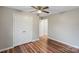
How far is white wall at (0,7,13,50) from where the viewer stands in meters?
2.70

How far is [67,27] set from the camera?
3592mm

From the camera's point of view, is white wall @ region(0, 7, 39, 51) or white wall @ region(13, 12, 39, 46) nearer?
white wall @ region(0, 7, 39, 51)

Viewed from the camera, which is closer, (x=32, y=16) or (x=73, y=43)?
(x=73, y=43)

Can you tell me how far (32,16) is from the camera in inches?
167

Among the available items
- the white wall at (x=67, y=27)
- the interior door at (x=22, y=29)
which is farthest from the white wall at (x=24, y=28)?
the white wall at (x=67, y=27)

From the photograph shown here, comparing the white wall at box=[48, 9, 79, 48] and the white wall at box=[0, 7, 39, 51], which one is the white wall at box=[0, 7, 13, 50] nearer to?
the white wall at box=[0, 7, 39, 51]

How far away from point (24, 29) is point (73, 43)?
2.33 metres

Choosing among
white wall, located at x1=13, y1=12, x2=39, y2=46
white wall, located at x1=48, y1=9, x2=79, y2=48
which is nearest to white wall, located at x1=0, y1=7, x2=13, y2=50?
white wall, located at x1=13, y1=12, x2=39, y2=46

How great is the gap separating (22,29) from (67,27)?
2.11 metres

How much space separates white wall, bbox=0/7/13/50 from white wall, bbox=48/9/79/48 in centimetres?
242

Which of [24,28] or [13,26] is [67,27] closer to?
[24,28]

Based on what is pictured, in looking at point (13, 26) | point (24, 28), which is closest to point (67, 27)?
point (24, 28)
